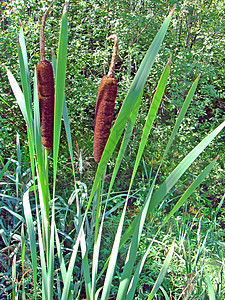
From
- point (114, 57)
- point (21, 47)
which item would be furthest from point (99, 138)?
point (21, 47)

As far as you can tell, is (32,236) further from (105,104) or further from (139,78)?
(139,78)

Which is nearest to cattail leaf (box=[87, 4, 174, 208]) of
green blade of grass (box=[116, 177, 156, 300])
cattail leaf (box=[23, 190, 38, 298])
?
green blade of grass (box=[116, 177, 156, 300])

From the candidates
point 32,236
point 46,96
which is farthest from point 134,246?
point 46,96

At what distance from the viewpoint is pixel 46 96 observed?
0.78 metres

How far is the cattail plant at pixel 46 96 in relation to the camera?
2.43 feet

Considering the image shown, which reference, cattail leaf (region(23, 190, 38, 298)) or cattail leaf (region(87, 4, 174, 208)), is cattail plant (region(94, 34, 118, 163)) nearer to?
cattail leaf (region(87, 4, 174, 208))

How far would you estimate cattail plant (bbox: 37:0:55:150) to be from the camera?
74cm

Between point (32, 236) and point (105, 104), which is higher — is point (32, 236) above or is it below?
below

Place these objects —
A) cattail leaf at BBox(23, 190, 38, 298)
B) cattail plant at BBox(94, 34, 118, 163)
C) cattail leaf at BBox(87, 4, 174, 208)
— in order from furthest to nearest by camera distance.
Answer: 1. cattail leaf at BBox(23, 190, 38, 298)
2. cattail plant at BBox(94, 34, 118, 163)
3. cattail leaf at BBox(87, 4, 174, 208)

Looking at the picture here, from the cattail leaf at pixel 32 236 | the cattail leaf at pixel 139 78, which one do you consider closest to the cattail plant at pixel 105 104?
the cattail leaf at pixel 139 78

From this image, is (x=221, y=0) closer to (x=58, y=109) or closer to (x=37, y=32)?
(x=37, y=32)

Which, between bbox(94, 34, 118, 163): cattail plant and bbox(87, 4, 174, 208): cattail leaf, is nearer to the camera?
bbox(87, 4, 174, 208): cattail leaf

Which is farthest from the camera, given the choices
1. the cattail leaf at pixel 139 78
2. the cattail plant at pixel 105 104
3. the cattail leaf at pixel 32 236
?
the cattail leaf at pixel 32 236

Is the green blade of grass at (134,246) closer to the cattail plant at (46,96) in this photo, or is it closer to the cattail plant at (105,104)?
the cattail plant at (105,104)
